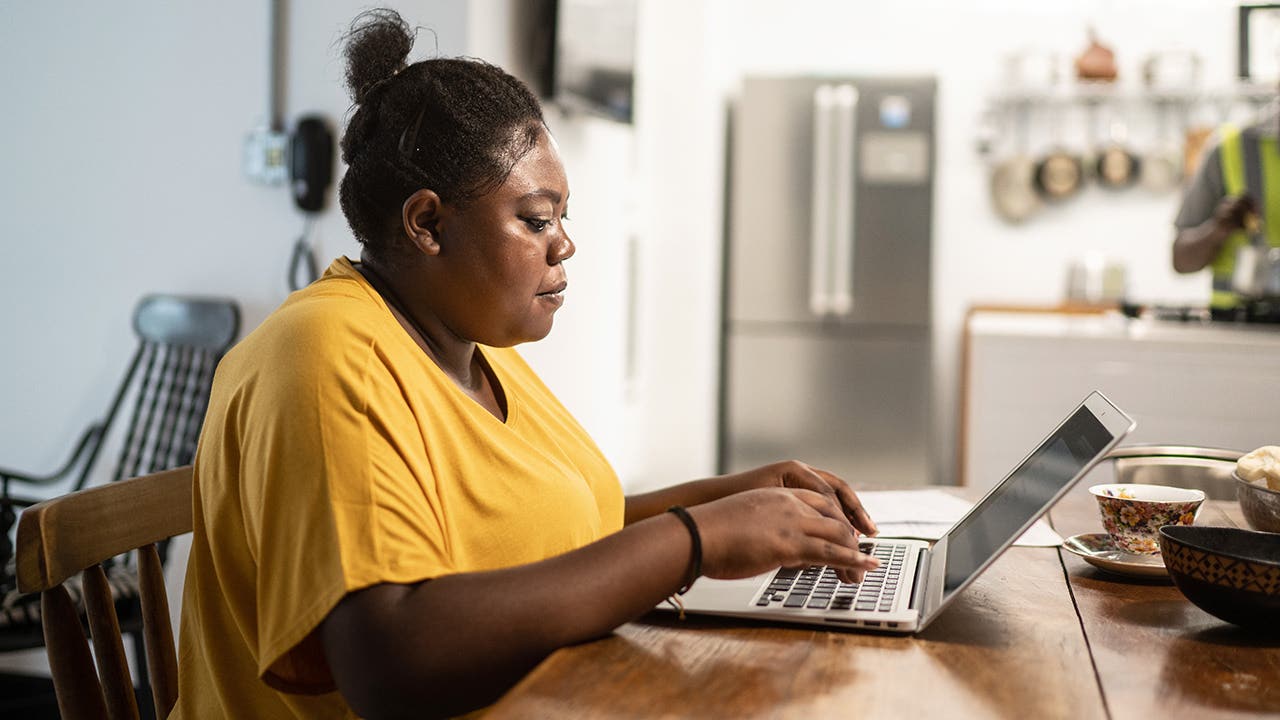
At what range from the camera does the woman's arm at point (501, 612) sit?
823 mm

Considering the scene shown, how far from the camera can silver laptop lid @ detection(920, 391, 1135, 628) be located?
2.97 ft

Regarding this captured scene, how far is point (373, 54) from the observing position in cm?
118

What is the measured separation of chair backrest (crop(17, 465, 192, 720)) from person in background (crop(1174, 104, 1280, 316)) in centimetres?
295

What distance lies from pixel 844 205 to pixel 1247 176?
161cm

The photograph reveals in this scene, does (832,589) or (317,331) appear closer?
(317,331)

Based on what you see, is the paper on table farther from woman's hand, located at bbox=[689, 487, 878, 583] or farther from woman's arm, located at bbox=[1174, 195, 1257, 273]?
woman's arm, located at bbox=[1174, 195, 1257, 273]

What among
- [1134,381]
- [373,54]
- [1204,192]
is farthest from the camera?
[1134,381]

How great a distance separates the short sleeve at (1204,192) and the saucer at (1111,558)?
8.08 feet

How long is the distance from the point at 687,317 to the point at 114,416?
8.17 ft

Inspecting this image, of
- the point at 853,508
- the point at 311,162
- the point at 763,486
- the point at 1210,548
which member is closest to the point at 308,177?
the point at 311,162

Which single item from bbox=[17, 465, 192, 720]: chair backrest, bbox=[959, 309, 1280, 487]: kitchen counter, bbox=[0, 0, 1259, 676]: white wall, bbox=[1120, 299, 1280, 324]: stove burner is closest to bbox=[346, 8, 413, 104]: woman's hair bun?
bbox=[17, 465, 192, 720]: chair backrest

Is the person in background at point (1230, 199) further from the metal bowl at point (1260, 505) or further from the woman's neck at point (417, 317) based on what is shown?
the woman's neck at point (417, 317)

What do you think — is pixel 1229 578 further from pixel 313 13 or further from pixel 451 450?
pixel 313 13

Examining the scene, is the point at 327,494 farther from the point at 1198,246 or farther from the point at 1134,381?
the point at 1134,381
